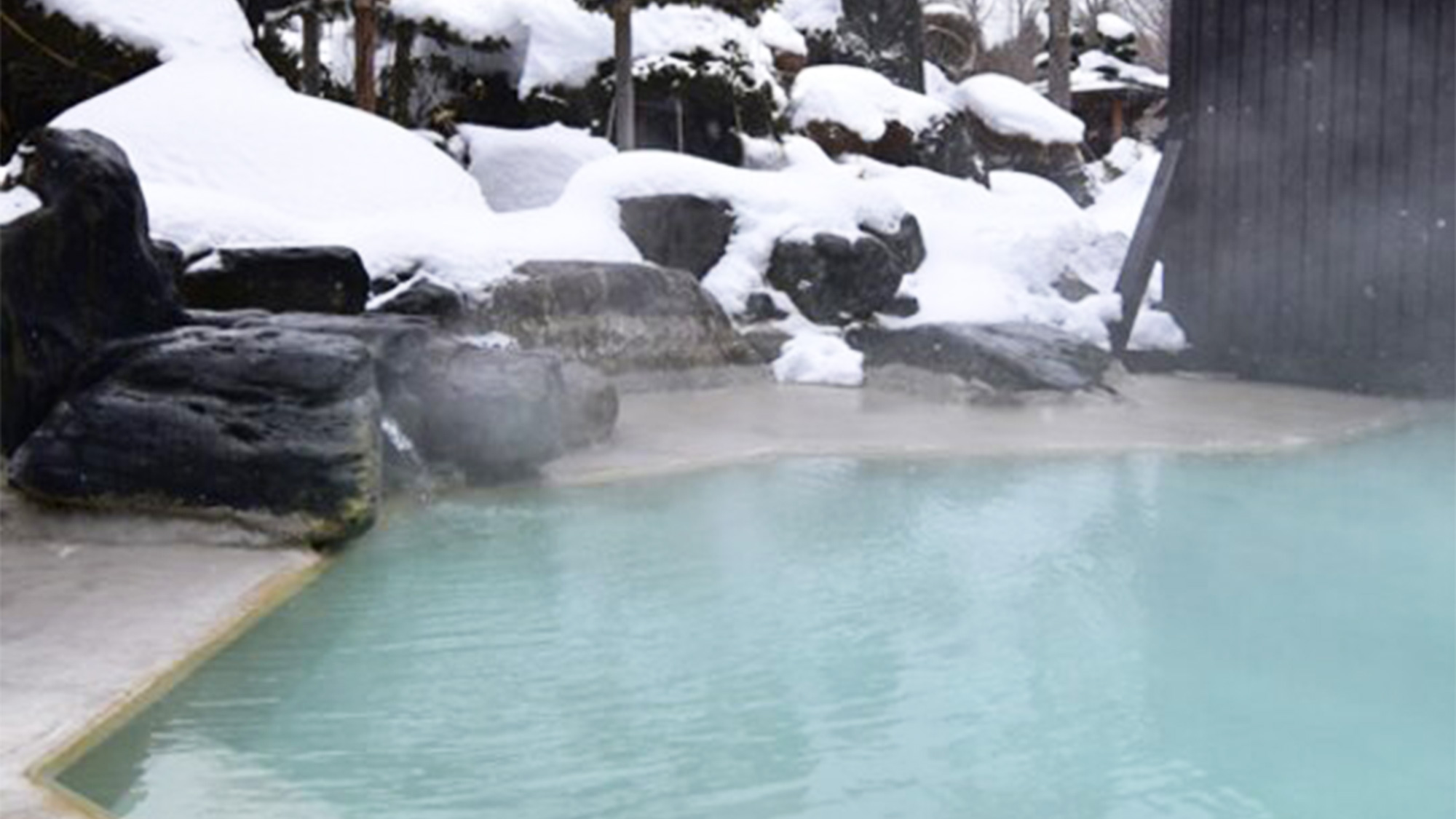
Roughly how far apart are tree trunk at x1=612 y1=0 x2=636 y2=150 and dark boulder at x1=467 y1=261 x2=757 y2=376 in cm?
333

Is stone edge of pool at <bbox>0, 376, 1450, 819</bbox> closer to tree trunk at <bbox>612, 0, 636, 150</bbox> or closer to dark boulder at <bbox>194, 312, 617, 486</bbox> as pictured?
dark boulder at <bbox>194, 312, 617, 486</bbox>

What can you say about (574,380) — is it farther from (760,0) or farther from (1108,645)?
(760,0)

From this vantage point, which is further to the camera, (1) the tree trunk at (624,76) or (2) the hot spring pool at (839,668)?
(1) the tree trunk at (624,76)

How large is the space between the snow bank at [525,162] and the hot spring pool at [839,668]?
674 centimetres

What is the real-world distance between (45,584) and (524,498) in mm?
1925

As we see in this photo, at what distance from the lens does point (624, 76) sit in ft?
40.2

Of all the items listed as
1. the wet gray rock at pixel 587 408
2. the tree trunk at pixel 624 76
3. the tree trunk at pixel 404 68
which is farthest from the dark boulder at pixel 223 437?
the tree trunk at pixel 404 68

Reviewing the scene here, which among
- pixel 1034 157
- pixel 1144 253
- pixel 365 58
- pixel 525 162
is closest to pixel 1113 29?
pixel 1034 157

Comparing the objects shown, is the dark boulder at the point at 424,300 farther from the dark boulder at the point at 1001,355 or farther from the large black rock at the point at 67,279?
the dark boulder at the point at 1001,355

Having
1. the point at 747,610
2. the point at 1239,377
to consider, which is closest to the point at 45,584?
the point at 747,610

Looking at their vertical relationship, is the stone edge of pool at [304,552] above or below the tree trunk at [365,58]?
below

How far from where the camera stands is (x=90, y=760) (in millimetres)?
3098

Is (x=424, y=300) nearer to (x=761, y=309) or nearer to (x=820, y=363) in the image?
(x=820, y=363)

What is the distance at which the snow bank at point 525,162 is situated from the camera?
12.3m
